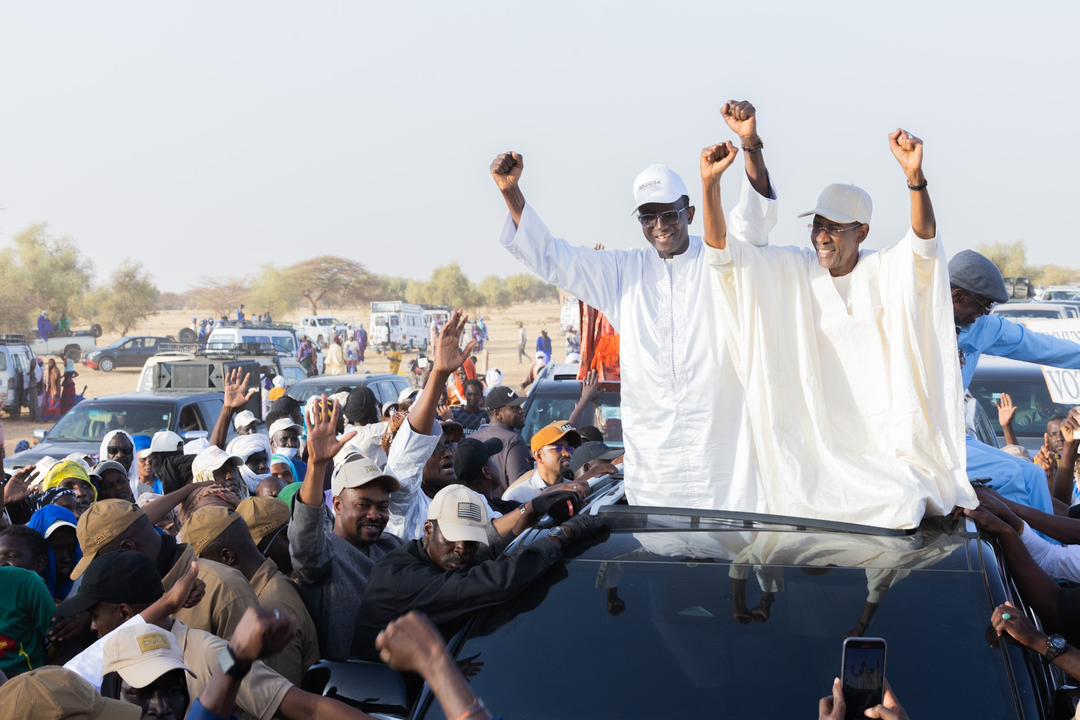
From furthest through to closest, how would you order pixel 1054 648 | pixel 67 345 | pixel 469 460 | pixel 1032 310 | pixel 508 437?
pixel 67 345 → pixel 1032 310 → pixel 508 437 → pixel 469 460 → pixel 1054 648

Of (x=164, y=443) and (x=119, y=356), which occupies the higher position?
(x=164, y=443)

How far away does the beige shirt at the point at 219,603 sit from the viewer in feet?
14.3

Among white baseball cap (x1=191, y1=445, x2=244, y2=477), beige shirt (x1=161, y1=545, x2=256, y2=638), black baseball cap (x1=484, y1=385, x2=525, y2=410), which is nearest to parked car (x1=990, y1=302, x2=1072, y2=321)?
black baseball cap (x1=484, y1=385, x2=525, y2=410)

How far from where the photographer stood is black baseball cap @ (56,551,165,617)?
426 centimetres

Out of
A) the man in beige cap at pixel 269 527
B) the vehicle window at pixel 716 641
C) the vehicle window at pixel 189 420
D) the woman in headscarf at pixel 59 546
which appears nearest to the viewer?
the vehicle window at pixel 716 641

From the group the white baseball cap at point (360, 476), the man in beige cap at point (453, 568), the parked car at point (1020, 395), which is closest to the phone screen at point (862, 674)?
the man in beige cap at point (453, 568)

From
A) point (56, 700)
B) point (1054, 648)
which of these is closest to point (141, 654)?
point (56, 700)

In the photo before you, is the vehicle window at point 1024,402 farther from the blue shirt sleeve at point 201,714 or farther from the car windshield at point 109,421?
the blue shirt sleeve at point 201,714

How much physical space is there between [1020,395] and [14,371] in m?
23.3

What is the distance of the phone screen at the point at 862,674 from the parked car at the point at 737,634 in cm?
37

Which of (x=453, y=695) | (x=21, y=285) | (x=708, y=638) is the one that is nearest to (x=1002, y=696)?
(x=708, y=638)

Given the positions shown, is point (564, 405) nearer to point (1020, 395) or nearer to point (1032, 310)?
point (1020, 395)

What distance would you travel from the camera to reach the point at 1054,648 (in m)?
3.30

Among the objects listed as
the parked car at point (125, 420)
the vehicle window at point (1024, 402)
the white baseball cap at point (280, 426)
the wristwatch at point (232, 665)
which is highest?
the wristwatch at point (232, 665)
